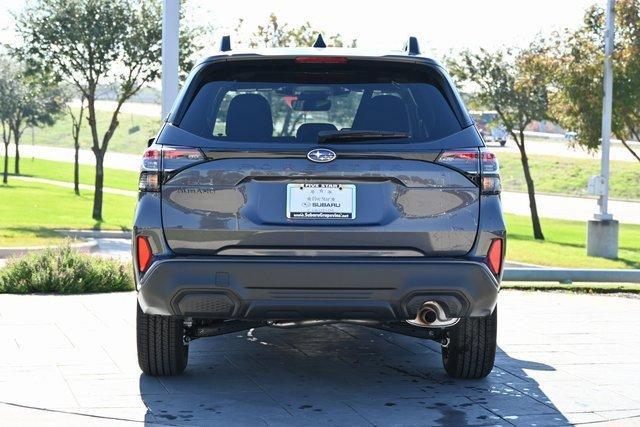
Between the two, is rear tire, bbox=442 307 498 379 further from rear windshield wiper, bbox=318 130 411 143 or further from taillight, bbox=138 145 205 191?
taillight, bbox=138 145 205 191

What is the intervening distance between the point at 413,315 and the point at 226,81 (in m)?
1.57

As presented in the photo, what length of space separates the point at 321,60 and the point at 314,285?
1.20 meters

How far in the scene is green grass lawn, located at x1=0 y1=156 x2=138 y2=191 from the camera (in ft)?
203

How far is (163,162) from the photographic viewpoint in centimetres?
563

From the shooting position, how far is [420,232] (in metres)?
5.57

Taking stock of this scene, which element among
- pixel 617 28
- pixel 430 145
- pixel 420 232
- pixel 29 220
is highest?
pixel 617 28

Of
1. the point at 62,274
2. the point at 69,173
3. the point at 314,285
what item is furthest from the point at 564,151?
the point at 314,285

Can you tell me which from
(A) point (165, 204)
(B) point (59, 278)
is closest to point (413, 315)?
(A) point (165, 204)

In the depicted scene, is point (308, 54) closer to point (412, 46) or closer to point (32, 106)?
point (412, 46)

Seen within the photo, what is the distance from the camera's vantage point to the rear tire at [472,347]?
640 centimetres

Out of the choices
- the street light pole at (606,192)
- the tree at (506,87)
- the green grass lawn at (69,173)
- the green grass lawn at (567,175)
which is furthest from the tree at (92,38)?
the green grass lawn at (567,175)

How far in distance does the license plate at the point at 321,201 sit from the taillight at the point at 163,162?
0.51 m

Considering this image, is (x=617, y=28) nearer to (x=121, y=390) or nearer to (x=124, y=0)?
(x=124, y=0)

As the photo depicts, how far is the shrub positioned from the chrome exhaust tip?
6.02 metres
